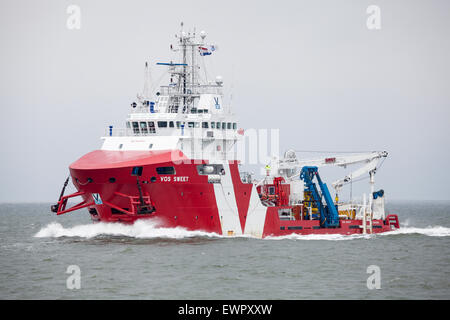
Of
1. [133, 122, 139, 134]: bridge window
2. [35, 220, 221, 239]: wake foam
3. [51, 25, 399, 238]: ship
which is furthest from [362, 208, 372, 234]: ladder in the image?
→ [133, 122, 139, 134]: bridge window

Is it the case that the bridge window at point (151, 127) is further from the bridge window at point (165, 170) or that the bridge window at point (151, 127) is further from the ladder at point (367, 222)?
the ladder at point (367, 222)

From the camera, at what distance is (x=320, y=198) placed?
3631cm

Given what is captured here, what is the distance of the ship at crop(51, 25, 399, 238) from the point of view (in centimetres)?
3141

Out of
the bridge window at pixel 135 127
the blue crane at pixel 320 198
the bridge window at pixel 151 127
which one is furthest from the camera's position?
the blue crane at pixel 320 198

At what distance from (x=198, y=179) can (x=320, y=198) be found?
7.91 m

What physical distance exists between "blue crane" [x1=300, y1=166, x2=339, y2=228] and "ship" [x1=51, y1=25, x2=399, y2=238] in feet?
0.19

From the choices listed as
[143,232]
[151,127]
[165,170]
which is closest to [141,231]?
[143,232]

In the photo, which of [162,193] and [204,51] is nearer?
[162,193]

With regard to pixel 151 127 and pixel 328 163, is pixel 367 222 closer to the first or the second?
pixel 328 163

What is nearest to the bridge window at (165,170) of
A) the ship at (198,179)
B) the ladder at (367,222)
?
the ship at (198,179)

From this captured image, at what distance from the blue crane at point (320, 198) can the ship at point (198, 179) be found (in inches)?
2.2

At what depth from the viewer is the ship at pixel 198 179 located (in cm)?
3141

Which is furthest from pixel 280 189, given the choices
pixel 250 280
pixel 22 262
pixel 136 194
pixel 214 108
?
pixel 22 262

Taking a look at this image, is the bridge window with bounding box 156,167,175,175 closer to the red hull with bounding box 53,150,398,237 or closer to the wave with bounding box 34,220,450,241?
the red hull with bounding box 53,150,398,237
